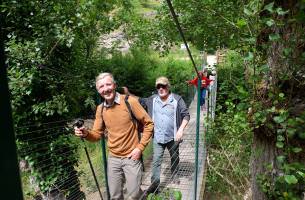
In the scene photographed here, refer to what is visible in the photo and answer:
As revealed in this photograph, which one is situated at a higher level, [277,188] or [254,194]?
[277,188]

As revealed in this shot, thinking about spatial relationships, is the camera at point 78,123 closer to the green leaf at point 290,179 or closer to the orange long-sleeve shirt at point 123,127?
the orange long-sleeve shirt at point 123,127

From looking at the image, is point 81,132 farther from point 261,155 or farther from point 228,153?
point 228,153

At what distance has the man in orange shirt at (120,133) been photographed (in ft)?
8.38

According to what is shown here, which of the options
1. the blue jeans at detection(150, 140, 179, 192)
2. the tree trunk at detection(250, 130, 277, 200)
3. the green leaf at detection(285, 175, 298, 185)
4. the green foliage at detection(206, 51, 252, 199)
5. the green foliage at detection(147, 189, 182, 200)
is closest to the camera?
the green foliage at detection(147, 189, 182, 200)

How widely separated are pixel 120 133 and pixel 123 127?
0.17 ft

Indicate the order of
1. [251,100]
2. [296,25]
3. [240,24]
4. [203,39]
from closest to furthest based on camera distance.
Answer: [240,24] < [296,25] < [251,100] < [203,39]

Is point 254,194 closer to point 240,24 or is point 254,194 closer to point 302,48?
point 302,48

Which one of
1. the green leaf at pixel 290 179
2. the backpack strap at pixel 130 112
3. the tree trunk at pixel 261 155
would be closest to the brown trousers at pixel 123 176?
the backpack strap at pixel 130 112

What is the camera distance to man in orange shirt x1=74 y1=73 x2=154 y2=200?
255cm

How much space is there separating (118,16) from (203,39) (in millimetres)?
2233

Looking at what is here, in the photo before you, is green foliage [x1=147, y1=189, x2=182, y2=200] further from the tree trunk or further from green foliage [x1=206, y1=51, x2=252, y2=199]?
green foliage [x1=206, y1=51, x2=252, y2=199]

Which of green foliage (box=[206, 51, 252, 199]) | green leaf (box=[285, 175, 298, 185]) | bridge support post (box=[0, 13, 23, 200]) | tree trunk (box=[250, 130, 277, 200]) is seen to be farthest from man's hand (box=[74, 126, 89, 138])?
bridge support post (box=[0, 13, 23, 200])

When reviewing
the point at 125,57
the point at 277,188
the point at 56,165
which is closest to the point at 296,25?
the point at 277,188

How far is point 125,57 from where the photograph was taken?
36.5 ft
